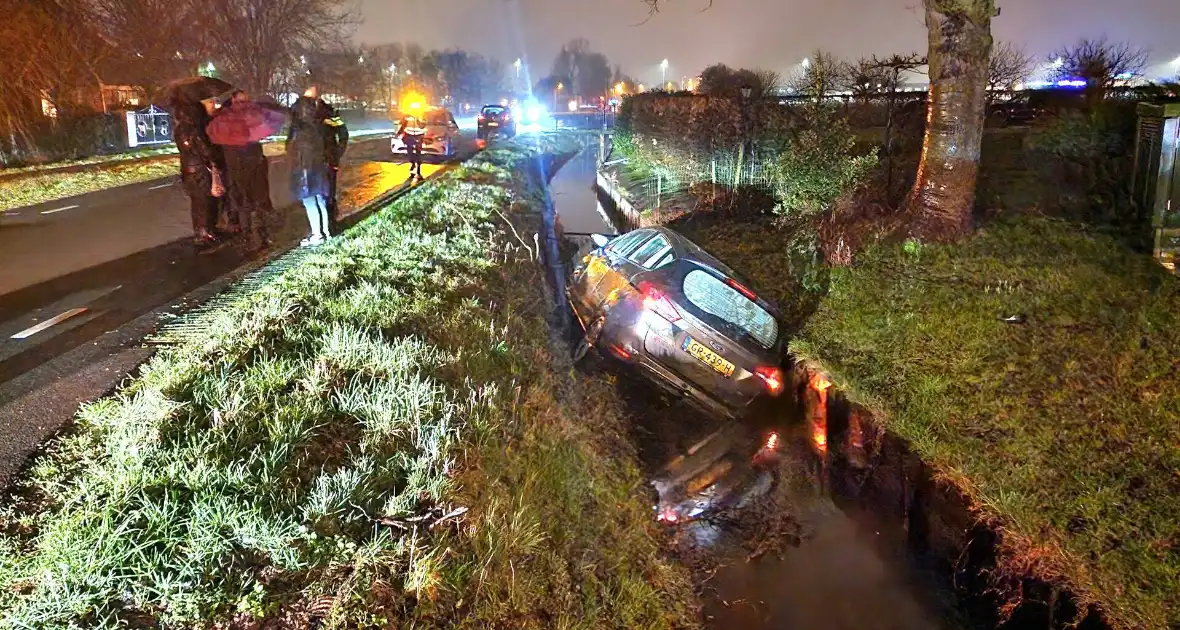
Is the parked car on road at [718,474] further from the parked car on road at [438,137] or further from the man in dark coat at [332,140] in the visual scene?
the parked car on road at [438,137]

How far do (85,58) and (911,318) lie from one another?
1076 inches

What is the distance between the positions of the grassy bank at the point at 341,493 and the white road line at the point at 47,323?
1.46 metres

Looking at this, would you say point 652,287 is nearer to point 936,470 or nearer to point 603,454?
point 603,454

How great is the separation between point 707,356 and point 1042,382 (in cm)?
262

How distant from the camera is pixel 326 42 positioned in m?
38.0

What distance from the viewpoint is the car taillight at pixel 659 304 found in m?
6.60

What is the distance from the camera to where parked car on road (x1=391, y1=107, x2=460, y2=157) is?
946 inches

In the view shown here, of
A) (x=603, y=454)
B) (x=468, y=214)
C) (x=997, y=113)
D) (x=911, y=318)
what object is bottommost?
(x=603, y=454)

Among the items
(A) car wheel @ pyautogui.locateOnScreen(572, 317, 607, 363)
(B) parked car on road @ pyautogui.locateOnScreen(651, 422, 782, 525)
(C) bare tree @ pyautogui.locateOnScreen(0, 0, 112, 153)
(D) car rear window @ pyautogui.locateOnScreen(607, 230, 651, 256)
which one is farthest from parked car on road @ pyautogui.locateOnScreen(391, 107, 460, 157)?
(B) parked car on road @ pyautogui.locateOnScreen(651, 422, 782, 525)

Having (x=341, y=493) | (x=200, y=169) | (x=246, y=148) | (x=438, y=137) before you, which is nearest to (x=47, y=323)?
(x=200, y=169)

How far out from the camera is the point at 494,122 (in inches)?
1272

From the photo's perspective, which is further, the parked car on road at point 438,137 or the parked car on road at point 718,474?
the parked car on road at point 438,137

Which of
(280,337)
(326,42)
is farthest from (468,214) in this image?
(326,42)

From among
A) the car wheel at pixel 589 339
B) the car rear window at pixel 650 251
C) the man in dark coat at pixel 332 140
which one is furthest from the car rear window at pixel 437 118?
the car rear window at pixel 650 251
